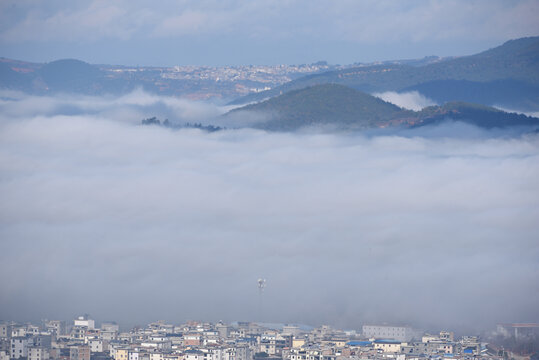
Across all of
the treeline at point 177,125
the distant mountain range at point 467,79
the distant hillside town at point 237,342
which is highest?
the distant mountain range at point 467,79

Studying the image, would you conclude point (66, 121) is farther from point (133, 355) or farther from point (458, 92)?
point (133, 355)

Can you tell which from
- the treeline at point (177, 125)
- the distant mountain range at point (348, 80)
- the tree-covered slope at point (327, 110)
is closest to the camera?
the tree-covered slope at point (327, 110)

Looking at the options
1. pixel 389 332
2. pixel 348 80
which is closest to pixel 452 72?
pixel 348 80

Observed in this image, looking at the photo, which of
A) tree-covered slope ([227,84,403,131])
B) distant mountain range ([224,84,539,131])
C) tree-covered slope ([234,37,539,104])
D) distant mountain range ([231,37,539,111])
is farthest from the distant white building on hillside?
tree-covered slope ([234,37,539,104])

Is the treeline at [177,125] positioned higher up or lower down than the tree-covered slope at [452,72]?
lower down

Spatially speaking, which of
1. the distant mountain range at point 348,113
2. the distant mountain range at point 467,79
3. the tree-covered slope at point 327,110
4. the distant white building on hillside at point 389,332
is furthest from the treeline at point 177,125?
the distant white building on hillside at point 389,332

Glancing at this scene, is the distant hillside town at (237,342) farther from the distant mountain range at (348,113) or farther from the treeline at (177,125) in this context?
the treeline at (177,125)

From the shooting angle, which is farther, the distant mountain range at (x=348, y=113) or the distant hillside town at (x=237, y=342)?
the distant mountain range at (x=348, y=113)

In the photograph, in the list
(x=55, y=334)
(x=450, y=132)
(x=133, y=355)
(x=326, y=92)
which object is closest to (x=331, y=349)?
(x=133, y=355)
